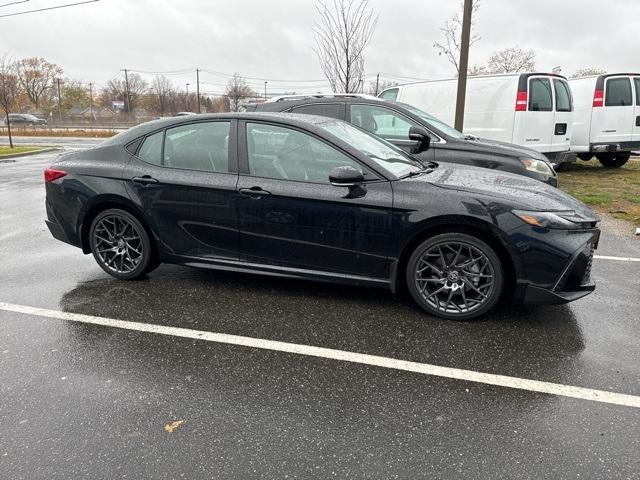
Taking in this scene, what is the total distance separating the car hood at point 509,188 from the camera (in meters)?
3.59

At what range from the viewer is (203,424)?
2553 mm

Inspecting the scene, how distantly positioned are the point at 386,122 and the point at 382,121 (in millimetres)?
70

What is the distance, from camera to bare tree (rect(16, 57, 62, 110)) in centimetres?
6762

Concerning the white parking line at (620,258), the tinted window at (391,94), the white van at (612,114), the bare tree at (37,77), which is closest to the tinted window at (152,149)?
the white parking line at (620,258)

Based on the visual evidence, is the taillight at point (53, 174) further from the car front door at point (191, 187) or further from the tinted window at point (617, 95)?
the tinted window at point (617, 95)

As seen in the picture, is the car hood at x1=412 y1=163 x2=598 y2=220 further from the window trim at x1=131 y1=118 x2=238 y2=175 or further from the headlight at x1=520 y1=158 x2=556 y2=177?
the headlight at x1=520 y1=158 x2=556 y2=177

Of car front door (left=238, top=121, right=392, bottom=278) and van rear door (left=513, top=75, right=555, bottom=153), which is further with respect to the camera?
van rear door (left=513, top=75, right=555, bottom=153)

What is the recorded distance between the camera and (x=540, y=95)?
975 centimetres

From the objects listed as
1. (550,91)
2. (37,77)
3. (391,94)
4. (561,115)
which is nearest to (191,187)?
(550,91)

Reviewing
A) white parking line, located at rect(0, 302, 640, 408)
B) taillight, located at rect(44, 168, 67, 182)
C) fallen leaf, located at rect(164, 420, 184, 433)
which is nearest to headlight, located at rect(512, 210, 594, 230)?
white parking line, located at rect(0, 302, 640, 408)

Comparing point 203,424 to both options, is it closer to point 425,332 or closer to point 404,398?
point 404,398

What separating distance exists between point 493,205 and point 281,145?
1734 millimetres

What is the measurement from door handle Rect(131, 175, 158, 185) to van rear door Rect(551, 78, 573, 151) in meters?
8.41

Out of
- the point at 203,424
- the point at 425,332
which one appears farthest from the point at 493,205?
the point at 203,424
